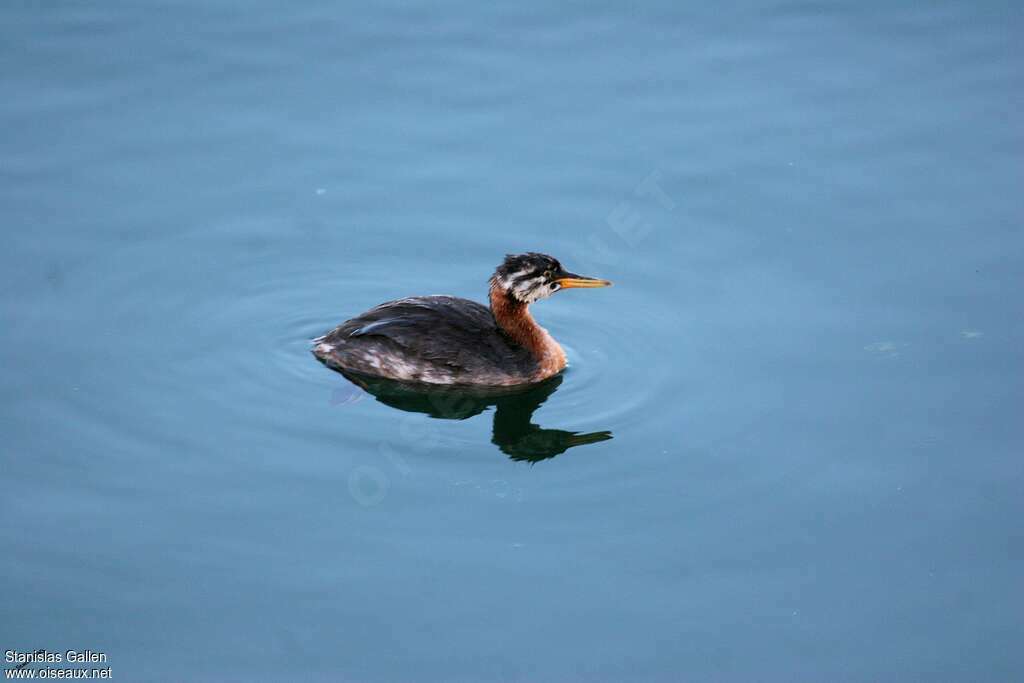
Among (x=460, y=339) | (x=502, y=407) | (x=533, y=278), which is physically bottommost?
(x=502, y=407)

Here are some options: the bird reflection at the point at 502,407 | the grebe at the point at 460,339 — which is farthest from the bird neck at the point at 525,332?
the bird reflection at the point at 502,407

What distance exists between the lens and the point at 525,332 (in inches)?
546

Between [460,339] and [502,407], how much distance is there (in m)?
0.71

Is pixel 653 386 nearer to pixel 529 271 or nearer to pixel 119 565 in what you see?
pixel 529 271

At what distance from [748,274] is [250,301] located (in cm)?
459

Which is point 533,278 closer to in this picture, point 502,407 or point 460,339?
point 460,339

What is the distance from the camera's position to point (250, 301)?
14.5m

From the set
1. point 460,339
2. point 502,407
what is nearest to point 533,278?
point 460,339

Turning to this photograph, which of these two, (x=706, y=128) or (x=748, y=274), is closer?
(x=748, y=274)

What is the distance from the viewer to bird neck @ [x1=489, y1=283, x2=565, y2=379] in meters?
13.8

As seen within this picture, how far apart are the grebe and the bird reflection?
0.08 meters

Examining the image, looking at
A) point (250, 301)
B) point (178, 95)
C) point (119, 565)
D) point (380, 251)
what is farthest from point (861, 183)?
point (119, 565)

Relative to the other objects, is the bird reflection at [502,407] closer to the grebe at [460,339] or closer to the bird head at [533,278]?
the grebe at [460,339]

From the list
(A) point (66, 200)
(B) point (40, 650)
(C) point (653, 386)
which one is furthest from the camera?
(A) point (66, 200)
